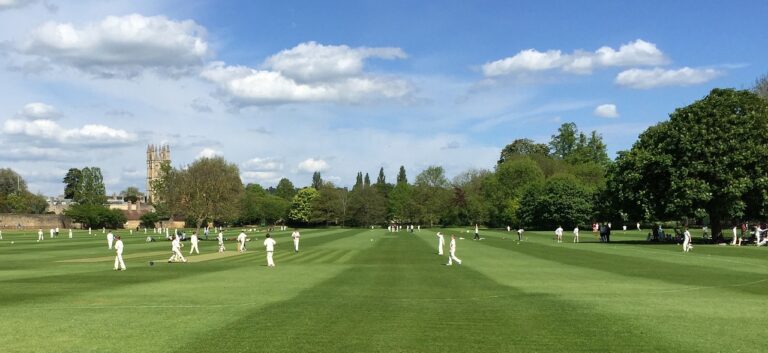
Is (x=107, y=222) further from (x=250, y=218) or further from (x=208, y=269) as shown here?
(x=208, y=269)

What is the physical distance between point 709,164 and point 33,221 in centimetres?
14503

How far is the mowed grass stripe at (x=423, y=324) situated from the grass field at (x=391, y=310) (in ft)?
0.14

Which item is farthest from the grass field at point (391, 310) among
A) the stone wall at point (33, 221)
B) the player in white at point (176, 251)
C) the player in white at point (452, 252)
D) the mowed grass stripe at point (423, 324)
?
the stone wall at point (33, 221)

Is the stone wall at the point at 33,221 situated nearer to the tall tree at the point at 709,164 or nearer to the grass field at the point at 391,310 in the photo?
the grass field at the point at 391,310

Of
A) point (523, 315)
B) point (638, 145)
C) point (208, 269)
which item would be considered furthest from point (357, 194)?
point (523, 315)

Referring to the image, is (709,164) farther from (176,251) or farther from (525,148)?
(525,148)

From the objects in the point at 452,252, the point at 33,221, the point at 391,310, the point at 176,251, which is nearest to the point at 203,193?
the point at 176,251

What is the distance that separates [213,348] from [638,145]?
2341 inches

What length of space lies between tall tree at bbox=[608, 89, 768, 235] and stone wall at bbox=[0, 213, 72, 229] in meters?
137

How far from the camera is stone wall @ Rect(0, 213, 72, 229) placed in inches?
5709

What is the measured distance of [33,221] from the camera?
149625mm

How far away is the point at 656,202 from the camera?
5947cm

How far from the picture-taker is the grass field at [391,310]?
13.8 metres

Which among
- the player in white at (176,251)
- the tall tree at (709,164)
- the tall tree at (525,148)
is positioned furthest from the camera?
the tall tree at (525,148)
